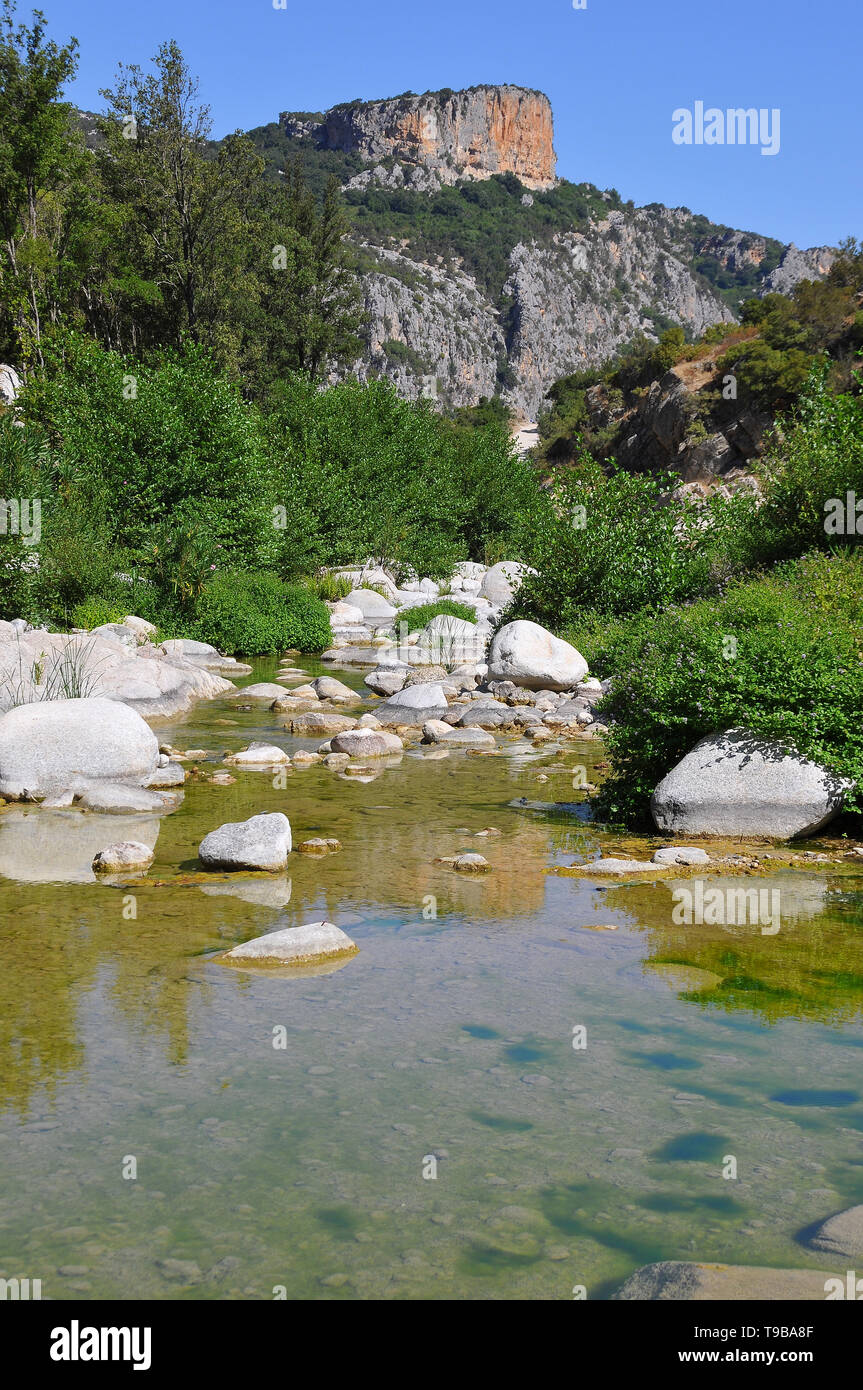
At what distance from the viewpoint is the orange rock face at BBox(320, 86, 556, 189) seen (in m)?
177

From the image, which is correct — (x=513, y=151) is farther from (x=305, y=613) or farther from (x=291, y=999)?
(x=291, y=999)

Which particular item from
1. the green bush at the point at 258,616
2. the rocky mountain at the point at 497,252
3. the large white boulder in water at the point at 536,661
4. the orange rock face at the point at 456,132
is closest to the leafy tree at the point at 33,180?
the green bush at the point at 258,616

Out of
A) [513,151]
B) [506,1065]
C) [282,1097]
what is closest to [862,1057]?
[506,1065]

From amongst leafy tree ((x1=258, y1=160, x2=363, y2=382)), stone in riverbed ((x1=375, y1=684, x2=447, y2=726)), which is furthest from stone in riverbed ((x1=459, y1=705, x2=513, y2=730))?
leafy tree ((x1=258, y1=160, x2=363, y2=382))

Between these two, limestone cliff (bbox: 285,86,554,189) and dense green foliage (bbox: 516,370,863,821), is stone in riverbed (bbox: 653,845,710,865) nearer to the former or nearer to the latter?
dense green foliage (bbox: 516,370,863,821)

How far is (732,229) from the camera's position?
199125 mm

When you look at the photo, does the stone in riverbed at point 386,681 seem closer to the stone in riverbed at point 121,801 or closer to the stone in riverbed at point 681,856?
the stone in riverbed at point 121,801

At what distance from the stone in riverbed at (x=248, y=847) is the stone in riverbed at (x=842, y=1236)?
5.68 meters

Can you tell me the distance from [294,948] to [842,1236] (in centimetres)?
386

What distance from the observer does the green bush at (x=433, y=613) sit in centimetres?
2680

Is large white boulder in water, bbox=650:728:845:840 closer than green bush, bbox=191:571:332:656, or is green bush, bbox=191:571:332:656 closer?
large white boulder in water, bbox=650:728:845:840

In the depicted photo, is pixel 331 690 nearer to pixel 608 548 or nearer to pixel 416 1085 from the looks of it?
pixel 608 548

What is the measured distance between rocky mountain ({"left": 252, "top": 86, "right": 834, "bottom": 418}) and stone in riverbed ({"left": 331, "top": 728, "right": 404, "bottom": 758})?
113248 millimetres

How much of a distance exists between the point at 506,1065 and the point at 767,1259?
1804mm
